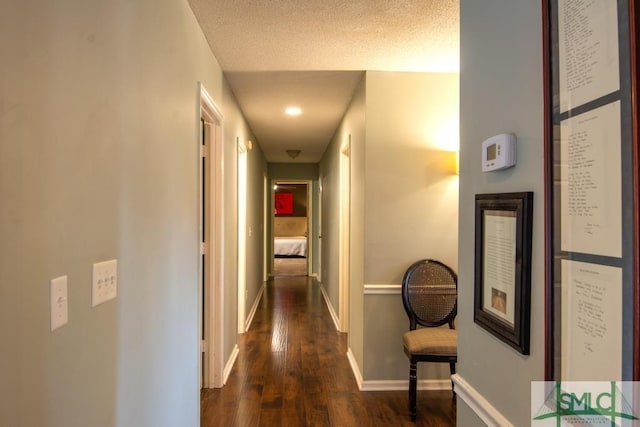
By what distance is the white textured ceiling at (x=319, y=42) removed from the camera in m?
1.98

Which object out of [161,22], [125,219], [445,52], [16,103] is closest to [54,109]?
[16,103]

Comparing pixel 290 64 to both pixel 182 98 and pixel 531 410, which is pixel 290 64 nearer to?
pixel 182 98

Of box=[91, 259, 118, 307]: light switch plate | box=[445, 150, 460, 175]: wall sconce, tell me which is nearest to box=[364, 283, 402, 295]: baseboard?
box=[445, 150, 460, 175]: wall sconce

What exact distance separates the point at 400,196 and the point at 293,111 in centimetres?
174

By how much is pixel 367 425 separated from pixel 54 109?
7.90 feet

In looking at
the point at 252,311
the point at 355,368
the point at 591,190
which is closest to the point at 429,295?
the point at 355,368

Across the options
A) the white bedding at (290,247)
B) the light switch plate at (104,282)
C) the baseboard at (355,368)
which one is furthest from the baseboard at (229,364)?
the white bedding at (290,247)

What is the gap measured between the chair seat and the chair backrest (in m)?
0.14

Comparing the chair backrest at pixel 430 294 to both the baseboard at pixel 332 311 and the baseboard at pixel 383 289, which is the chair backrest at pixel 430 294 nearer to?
the baseboard at pixel 383 289

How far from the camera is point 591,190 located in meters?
0.74

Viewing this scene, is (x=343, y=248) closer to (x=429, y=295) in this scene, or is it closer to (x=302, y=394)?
(x=429, y=295)

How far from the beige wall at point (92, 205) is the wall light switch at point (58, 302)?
0.02 metres

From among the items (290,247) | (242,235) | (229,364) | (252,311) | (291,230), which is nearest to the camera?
(229,364)

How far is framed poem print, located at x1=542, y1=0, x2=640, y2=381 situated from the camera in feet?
2.15
